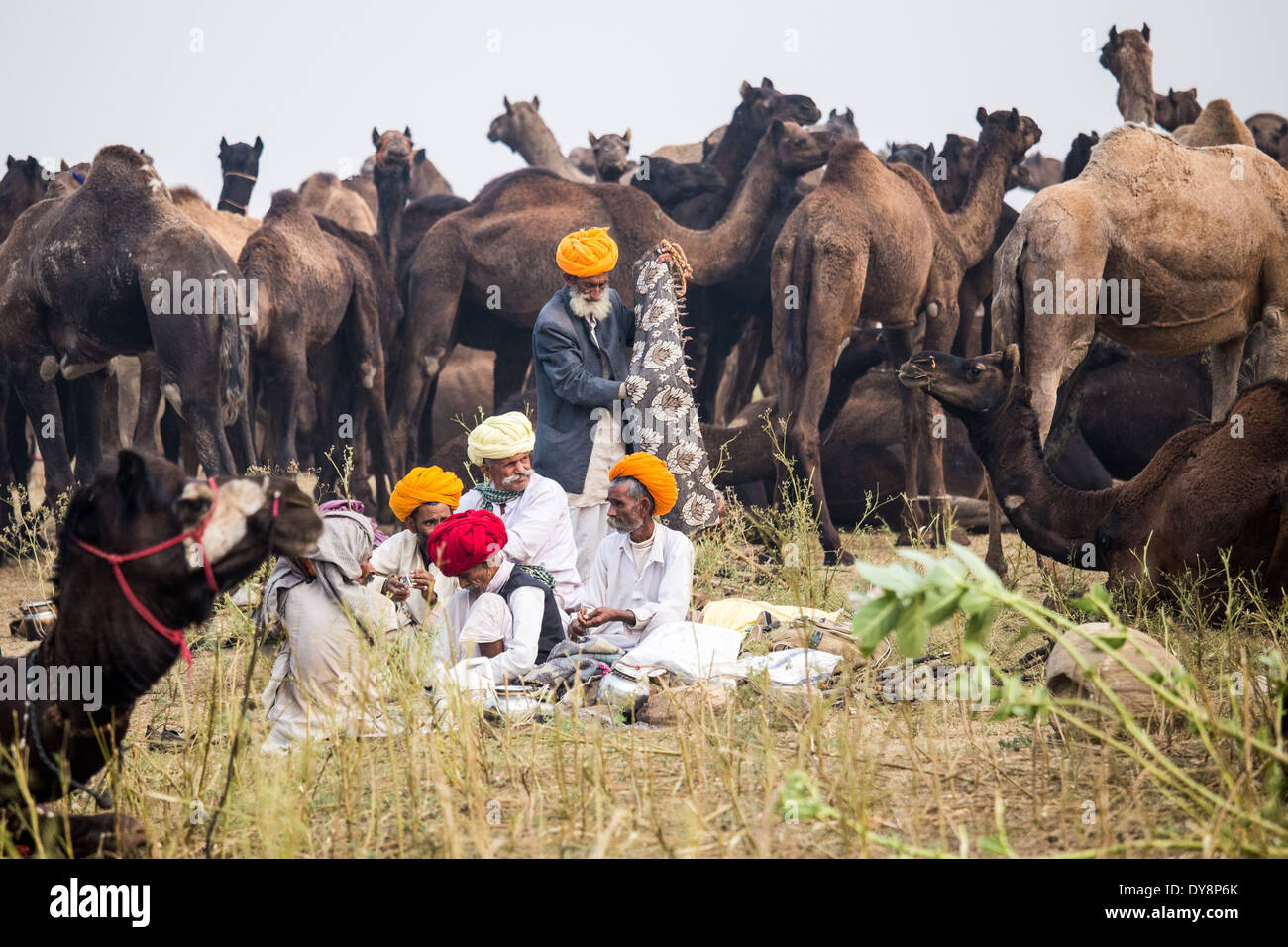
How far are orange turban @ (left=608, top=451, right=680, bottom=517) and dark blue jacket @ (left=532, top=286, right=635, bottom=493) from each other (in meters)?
1.12

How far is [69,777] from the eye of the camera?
3205mm

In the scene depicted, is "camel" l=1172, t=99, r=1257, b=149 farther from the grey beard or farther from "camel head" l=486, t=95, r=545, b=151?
"camel head" l=486, t=95, r=545, b=151

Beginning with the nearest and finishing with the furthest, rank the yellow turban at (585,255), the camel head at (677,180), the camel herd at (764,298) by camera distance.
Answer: the yellow turban at (585,255) → the camel herd at (764,298) → the camel head at (677,180)

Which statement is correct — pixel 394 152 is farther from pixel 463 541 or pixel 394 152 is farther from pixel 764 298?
pixel 463 541

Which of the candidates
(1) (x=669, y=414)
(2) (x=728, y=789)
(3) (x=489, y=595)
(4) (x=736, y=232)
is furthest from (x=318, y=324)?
(2) (x=728, y=789)

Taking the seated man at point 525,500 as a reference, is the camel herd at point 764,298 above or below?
above

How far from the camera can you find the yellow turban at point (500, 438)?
6.03 meters

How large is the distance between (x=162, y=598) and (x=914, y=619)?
5.88 ft

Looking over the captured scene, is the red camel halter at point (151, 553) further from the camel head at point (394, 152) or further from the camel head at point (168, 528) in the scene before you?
the camel head at point (394, 152)

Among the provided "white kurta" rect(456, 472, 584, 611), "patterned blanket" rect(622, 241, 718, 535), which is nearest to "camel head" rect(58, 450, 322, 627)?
"white kurta" rect(456, 472, 584, 611)

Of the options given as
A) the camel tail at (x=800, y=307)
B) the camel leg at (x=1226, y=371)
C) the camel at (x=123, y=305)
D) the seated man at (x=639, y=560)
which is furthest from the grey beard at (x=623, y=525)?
the camel leg at (x=1226, y=371)

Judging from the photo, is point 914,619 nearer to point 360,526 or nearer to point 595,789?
point 595,789

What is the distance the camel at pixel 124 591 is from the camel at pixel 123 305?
551 cm

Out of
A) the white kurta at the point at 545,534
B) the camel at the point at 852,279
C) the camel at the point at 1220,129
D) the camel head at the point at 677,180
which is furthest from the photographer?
the camel head at the point at 677,180
